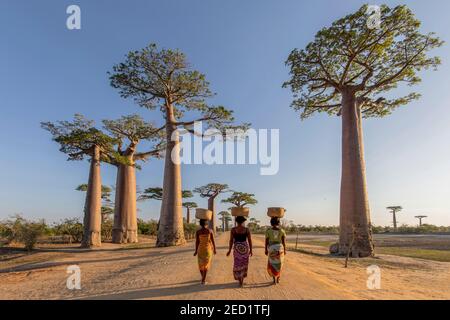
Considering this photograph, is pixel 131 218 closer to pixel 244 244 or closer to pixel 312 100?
pixel 312 100

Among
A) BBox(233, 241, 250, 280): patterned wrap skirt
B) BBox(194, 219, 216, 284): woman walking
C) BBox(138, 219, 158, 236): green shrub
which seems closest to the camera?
BBox(233, 241, 250, 280): patterned wrap skirt

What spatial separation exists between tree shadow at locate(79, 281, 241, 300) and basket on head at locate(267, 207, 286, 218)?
1442 millimetres

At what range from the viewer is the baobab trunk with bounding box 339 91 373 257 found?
45.0 feet

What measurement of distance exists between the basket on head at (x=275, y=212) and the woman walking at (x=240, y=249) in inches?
19.6

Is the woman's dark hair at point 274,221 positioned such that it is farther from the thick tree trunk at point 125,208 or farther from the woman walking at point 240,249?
the thick tree trunk at point 125,208

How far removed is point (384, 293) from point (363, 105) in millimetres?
12931

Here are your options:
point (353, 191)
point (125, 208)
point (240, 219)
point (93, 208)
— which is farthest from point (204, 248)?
point (125, 208)

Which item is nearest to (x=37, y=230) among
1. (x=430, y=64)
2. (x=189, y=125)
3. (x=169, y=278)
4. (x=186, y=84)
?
(x=189, y=125)

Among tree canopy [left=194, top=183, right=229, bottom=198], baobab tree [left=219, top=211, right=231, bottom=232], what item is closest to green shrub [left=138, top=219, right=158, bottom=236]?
tree canopy [left=194, top=183, right=229, bottom=198]

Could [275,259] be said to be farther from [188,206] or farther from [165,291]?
[188,206]

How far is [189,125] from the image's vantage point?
1852 centimetres

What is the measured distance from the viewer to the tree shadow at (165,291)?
4.86m

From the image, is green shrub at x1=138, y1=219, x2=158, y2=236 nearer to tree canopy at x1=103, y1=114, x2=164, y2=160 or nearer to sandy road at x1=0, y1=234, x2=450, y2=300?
tree canopy at x1=103, y1=114, x2=164, y2=160

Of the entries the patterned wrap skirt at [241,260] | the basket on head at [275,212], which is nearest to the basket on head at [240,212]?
the basket on head at [275,212]
